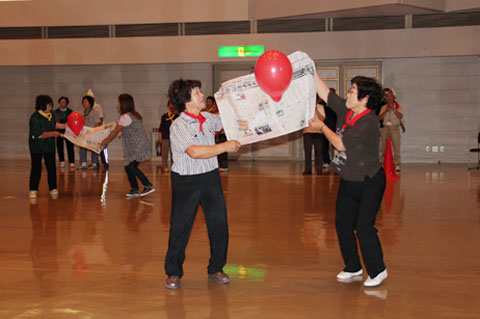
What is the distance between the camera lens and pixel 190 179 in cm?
430

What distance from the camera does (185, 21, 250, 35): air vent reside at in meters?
15.2

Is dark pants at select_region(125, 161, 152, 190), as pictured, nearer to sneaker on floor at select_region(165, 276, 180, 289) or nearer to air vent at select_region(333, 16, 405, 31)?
sneaker on floor at select_region(165, 276, 180, 289)

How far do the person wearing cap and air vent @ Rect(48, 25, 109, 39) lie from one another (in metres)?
12.3

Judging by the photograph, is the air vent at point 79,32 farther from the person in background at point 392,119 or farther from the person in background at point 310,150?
the person in background at point 392,119

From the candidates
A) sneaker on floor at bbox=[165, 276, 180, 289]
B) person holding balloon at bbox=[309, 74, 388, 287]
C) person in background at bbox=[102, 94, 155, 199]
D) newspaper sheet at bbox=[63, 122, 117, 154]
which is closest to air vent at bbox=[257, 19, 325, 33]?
newspaper sheet at bbox=[63, 122, 117, 154]

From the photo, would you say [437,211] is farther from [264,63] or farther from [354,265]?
[264,63]

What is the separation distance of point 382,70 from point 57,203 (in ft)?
32.0

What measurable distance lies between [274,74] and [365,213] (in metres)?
1.32

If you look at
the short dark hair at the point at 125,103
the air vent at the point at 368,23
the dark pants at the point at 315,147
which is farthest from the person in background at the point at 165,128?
the air vent at the point at 368,23

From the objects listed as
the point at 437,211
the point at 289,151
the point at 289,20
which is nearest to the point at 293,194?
the point at 437,211

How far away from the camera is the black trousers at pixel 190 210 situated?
4320 mm

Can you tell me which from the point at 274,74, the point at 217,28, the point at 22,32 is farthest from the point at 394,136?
the point at 22,32

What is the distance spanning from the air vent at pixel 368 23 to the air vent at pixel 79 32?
6.64m

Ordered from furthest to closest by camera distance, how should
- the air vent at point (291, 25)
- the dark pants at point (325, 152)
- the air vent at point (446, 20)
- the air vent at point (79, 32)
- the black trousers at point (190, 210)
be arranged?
1. the air vent at point (79, 32)
2. the air vent at point (291, 25)
3. the air vent at point (446, 20)
4. the dark pants at point (325, 152)
5. the black trousers at point (190, 210)
